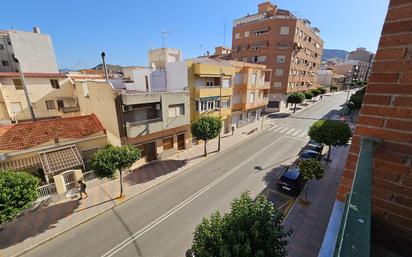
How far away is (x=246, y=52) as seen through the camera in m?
43.2

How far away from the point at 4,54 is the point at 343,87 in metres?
118

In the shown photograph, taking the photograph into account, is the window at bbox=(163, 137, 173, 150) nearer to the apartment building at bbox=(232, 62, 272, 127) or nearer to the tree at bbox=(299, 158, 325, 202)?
the apartment building at bbox=(232, 62, 272, 127)

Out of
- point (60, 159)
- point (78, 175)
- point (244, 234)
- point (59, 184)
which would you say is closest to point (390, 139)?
point (244, 234)

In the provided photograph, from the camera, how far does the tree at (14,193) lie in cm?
886

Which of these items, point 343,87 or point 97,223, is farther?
point 343,87

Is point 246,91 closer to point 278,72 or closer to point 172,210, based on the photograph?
point 278,72

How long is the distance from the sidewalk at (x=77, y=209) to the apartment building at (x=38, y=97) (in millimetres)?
12838

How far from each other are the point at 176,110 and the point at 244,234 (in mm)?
15306

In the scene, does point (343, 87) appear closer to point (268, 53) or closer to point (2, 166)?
point (268, 53)

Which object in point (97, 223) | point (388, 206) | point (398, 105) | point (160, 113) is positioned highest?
point (398, 105)

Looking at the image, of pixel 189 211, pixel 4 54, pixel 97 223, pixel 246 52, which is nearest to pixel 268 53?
pixel 246 52

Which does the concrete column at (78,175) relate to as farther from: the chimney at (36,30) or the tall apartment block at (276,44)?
the tall apartment block at (276,44)

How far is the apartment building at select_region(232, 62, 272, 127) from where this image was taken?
28156 mm

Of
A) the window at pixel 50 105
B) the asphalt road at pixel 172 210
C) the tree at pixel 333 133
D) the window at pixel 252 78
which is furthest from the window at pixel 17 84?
the tree at pixel 333 133
